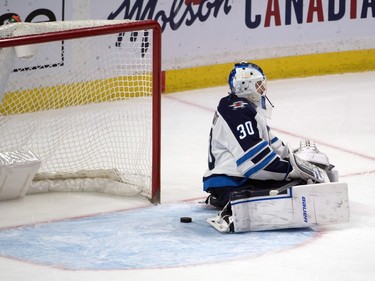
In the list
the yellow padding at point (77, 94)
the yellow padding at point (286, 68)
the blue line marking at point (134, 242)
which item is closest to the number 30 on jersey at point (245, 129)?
the blue line marking at point (134, 242)

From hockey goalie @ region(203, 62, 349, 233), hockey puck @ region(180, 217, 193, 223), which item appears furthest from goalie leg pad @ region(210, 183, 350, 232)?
hockey puck @ region(180, 217, 193, 223)

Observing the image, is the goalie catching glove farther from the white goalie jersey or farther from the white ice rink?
the white ice rink

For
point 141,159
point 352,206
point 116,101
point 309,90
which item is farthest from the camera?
point 309,90

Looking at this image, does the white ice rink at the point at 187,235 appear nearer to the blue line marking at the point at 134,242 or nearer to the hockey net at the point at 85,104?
the blue line marking at the point at 134,242

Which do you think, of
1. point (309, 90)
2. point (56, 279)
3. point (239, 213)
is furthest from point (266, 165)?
point (309, 90)

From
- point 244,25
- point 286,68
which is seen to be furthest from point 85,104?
point 286,68

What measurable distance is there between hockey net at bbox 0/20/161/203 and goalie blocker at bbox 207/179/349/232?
72cm

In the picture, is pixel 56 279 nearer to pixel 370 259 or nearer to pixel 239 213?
pixel 239 213

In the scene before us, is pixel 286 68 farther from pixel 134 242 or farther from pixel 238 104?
pixel 134 242

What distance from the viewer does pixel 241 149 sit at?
493 centimetres

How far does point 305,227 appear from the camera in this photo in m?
4.89

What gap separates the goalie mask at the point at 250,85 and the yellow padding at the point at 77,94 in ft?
2.56

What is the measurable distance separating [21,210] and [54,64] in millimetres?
1462

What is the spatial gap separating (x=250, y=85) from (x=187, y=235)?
73 cm
